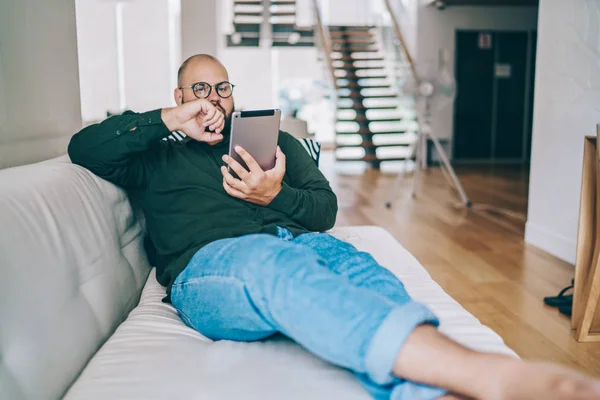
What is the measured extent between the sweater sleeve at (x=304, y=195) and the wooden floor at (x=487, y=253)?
104 cm

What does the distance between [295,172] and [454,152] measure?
7.81 meters

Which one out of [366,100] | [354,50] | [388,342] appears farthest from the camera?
[354,50]

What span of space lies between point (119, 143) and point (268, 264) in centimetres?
70

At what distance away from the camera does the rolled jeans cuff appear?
41.4 inches

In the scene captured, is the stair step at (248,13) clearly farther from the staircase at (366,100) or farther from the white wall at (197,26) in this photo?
the white wall at (197,26)

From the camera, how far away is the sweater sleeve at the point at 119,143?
5.55ft

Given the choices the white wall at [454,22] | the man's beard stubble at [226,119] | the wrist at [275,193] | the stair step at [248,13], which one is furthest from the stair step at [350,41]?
the wrist at [275,193]

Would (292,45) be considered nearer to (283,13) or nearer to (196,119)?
(283,13)

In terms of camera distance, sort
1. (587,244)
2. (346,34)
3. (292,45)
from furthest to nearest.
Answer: (292,45), (346,34), (587,244)

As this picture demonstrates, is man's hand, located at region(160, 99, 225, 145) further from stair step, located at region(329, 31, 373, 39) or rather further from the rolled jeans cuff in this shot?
stair step, located at region(329, 31, 373, 39)

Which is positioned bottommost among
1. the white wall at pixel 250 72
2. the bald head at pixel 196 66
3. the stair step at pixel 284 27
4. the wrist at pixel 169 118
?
the wrist at pixel 169 118

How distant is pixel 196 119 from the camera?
5.68ft

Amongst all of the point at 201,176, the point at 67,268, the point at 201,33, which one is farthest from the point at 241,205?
the point at 201,33

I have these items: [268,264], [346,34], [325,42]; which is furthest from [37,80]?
[346,34]
